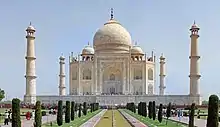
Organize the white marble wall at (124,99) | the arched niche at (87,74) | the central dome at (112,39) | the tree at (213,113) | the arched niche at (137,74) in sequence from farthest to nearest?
the central dome at (112,39), the arched niche at (87,74), the arched niche at (137,74), the white marble wall at (124,99), the tree at (213,113)

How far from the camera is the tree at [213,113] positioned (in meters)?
12.1

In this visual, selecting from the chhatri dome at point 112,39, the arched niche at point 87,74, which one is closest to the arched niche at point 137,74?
the chhatri dome at point 112,39

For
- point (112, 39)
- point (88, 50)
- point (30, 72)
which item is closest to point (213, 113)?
point (30, 72)

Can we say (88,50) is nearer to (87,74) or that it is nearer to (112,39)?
(112,39)

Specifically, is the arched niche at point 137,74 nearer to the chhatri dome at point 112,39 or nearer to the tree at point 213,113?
the chhatri dome at point 112,39

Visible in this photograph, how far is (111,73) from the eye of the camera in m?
51.4

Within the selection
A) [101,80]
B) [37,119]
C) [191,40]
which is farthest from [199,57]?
[37,119]

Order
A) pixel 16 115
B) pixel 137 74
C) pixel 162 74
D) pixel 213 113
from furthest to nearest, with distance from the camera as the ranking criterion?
pixel 162 74
pixel 137 74
pixel 16 115
pixel 213 113

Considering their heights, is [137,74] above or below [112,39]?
below

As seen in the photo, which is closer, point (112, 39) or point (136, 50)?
point (112, 39)

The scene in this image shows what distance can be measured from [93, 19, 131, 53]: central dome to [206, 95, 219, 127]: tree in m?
39.2

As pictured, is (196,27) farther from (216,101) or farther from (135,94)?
(216,101)

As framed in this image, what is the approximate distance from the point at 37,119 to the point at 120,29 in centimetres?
3879

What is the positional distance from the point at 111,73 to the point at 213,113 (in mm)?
39237
